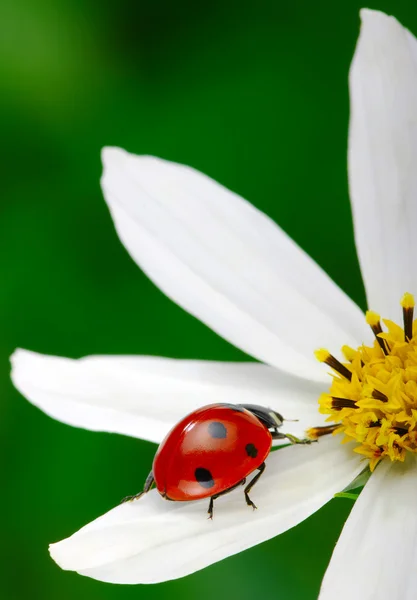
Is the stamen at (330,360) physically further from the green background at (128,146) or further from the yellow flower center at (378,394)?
the green background at (128,146)

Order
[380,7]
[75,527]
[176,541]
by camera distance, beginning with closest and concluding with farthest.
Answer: [176,541] → [75,527] → [380,7]

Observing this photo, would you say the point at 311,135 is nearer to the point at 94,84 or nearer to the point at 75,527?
the point at 94,84

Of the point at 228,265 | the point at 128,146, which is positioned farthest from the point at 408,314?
the point at 128,146

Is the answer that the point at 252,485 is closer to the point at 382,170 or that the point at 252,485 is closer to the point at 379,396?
the point at 379,396

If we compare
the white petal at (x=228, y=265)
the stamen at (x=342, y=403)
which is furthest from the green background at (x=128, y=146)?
the stamen at (x=342, y=403)

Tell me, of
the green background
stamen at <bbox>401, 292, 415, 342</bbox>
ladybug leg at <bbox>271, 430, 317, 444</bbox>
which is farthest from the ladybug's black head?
the green background

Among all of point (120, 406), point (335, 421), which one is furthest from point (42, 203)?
point (335, 421)

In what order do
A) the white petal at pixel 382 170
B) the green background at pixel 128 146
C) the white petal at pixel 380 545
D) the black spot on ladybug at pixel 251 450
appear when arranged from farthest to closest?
the green background at pixel 128 146, the white petal at pixel 382 170, the black spot on ladybug at pixel 251 450, the white petal at pixel 380 545
